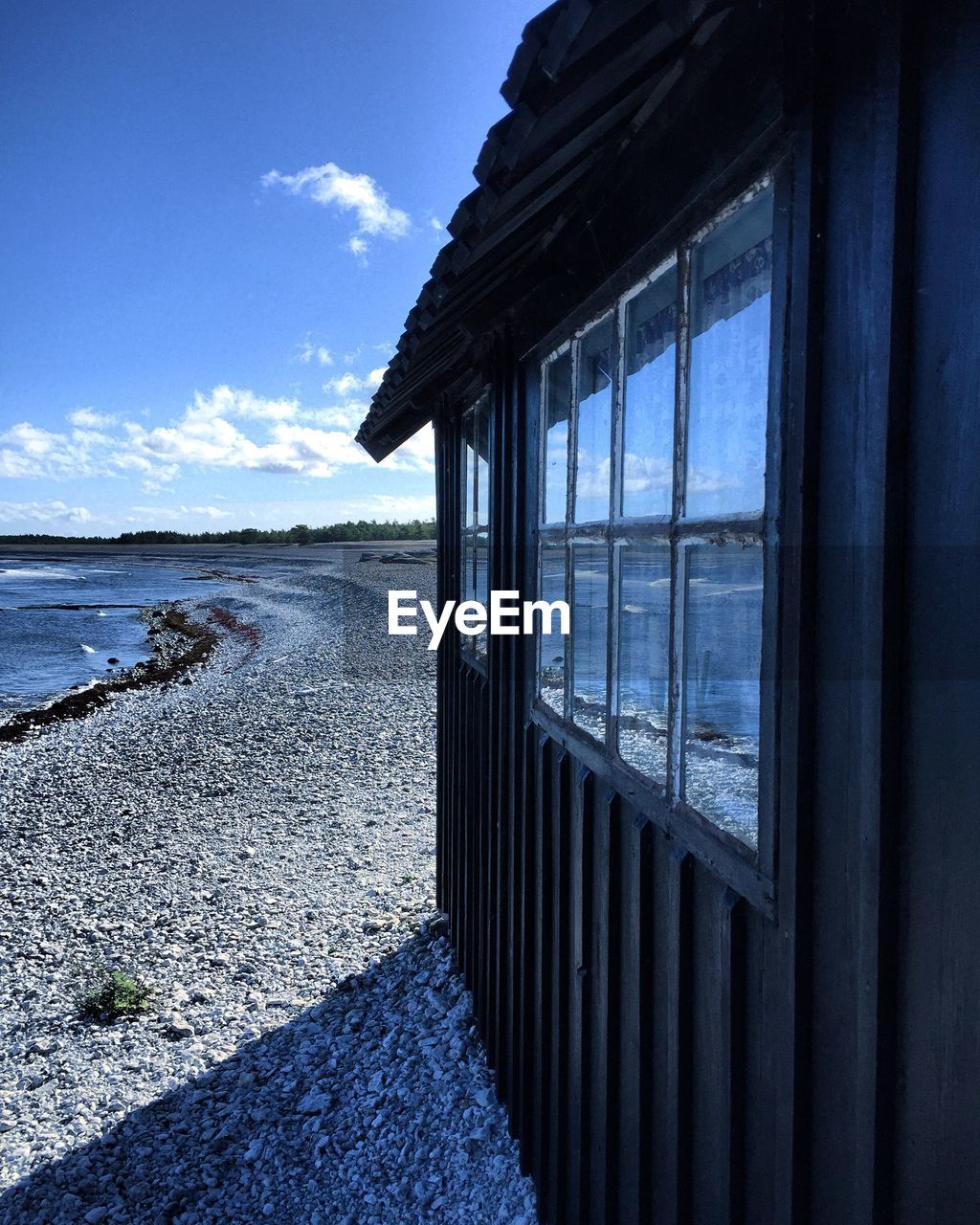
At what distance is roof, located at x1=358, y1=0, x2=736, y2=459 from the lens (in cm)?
122

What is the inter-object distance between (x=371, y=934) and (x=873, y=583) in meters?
4.94

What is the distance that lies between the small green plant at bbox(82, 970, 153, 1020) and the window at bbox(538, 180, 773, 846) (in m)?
3.67

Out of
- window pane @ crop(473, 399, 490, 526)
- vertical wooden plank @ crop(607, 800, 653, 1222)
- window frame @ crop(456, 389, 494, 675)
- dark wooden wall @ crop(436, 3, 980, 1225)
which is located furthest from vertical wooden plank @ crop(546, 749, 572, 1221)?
window pane @ crop(473, 399, 490, 526)

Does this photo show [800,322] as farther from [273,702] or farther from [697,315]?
[273,702]

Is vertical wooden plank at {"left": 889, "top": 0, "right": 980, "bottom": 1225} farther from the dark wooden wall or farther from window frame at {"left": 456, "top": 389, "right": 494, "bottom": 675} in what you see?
window frame at {"left": 456, "top": 389, "right": 494, "bottom": 675}

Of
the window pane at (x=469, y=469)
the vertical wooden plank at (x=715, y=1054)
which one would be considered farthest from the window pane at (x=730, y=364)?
the window pane at (x=469, y=469)

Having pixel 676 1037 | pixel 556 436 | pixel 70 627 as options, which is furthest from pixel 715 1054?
pixel 70 627

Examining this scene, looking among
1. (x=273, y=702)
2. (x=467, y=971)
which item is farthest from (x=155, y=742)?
(x=467, y=971)

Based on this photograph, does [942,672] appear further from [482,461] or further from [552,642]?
[482,461]

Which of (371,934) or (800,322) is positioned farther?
(371,934)

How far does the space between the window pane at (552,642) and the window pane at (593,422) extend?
0.26 m

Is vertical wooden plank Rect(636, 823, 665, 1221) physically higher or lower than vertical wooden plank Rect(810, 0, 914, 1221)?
lower

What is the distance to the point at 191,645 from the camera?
2405 cm

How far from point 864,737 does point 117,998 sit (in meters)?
4.83
